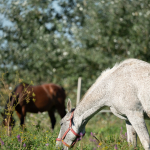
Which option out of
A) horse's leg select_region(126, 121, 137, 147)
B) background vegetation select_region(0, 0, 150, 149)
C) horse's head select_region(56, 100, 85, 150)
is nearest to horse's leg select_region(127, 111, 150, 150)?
horse's leg select_region(126, 121, 137, 147)

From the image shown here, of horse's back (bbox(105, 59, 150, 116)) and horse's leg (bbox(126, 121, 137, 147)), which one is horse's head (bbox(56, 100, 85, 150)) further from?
horse's leg (bbox(126, 121, 137, 147))

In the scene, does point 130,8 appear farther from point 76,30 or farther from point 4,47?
point 4,47

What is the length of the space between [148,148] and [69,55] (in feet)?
23.9

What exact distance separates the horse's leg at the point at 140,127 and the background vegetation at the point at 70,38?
5.20 meters

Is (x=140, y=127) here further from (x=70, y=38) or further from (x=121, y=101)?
(x=70, y=38)

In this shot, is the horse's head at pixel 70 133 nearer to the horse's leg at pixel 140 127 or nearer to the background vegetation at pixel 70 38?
the horse's leg at pixel 140 127

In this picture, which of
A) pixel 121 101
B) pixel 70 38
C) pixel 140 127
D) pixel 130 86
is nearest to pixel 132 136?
pixel 140 127

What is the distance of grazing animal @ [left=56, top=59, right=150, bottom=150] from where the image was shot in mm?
3375

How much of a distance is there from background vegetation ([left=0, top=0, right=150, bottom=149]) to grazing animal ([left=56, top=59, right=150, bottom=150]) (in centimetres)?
480

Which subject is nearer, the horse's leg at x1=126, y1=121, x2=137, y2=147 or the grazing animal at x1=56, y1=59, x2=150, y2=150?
the grazing animal at x1=56, y1=59, x2=150, y2=150

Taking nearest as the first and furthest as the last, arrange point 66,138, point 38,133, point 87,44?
point 66,138
point 38,133
point 87,44

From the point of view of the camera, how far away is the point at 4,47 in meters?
10.5

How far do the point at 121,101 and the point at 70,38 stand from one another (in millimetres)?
7855

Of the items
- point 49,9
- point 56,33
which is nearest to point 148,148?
point 56,33
